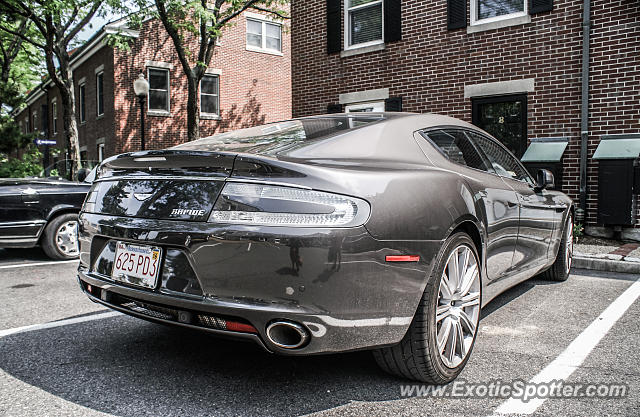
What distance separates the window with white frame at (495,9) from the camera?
9.33 meters

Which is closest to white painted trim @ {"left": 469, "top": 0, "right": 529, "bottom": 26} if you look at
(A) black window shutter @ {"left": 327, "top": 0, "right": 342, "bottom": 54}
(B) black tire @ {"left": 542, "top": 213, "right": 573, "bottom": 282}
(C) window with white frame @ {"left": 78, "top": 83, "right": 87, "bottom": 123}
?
(A) black window shutter @ {"left": 327, "top": 0, "right": 342, "bottom": 54}

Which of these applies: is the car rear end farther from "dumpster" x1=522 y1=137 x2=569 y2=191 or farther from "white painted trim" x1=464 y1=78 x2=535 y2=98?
"white painted trim" x1=464 y1=78 x2=535 y2=98

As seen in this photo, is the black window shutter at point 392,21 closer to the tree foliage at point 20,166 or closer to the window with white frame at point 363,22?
the window with white frame at point 363,22

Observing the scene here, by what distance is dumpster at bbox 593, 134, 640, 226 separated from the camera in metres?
7.78

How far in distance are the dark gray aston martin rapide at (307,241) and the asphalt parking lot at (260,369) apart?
298mm

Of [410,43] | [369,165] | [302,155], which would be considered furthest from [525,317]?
[410,43]

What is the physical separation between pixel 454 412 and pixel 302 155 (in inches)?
54.9

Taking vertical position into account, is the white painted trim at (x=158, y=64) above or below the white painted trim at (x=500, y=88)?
above

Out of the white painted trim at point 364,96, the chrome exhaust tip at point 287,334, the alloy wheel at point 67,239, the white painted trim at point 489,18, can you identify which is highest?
the white painted trim at point 489,18

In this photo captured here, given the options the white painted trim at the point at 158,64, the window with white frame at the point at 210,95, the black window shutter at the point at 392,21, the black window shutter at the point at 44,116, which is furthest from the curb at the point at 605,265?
the black window shutter at the point at 44,116

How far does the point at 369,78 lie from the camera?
444 inches

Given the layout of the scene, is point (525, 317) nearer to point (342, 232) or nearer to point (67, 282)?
point (342, 232)

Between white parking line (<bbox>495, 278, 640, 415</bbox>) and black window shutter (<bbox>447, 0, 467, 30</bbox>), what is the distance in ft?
22.0

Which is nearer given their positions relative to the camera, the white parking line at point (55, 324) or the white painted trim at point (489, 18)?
the white parking line at point (55, 324)
